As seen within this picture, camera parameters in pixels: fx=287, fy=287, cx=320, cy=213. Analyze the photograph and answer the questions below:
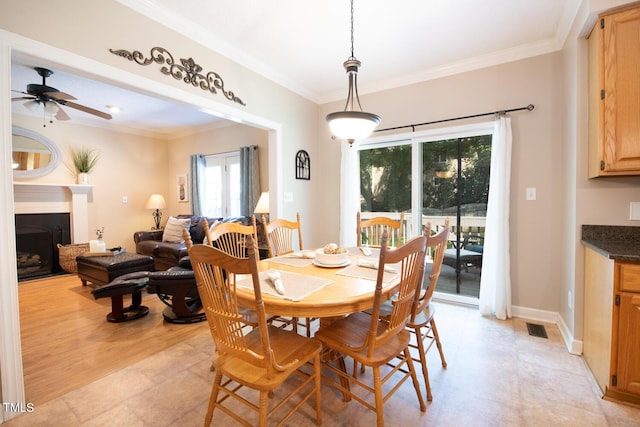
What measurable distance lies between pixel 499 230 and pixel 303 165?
2403 millimetres

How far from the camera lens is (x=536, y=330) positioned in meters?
2.63

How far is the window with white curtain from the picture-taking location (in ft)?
17.4

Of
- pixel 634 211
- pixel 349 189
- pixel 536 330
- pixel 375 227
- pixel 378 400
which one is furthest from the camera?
pixel 349 189

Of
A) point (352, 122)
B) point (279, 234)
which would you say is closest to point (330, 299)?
point (352, 122)

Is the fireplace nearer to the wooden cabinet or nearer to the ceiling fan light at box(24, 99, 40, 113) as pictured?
the ceiling fan light at box(24, 99, 40, 113)

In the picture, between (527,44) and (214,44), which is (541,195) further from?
(214,44)

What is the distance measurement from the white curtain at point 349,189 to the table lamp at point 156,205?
418cm

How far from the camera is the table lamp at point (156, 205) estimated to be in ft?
19.3

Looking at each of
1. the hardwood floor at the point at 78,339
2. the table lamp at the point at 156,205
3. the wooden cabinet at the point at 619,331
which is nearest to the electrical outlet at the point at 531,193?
the wooden cabinet at the point at 619,331

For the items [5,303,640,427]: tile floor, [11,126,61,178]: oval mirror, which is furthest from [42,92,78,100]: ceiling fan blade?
[5,303,640,427]: tile floor

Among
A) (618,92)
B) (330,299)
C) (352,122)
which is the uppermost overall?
(618,92)

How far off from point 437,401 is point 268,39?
10.4 ft

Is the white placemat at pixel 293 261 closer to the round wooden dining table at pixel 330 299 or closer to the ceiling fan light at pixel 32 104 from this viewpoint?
the round wooden dining table at pixel 330 299

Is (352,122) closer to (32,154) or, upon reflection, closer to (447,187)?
(447,187)
